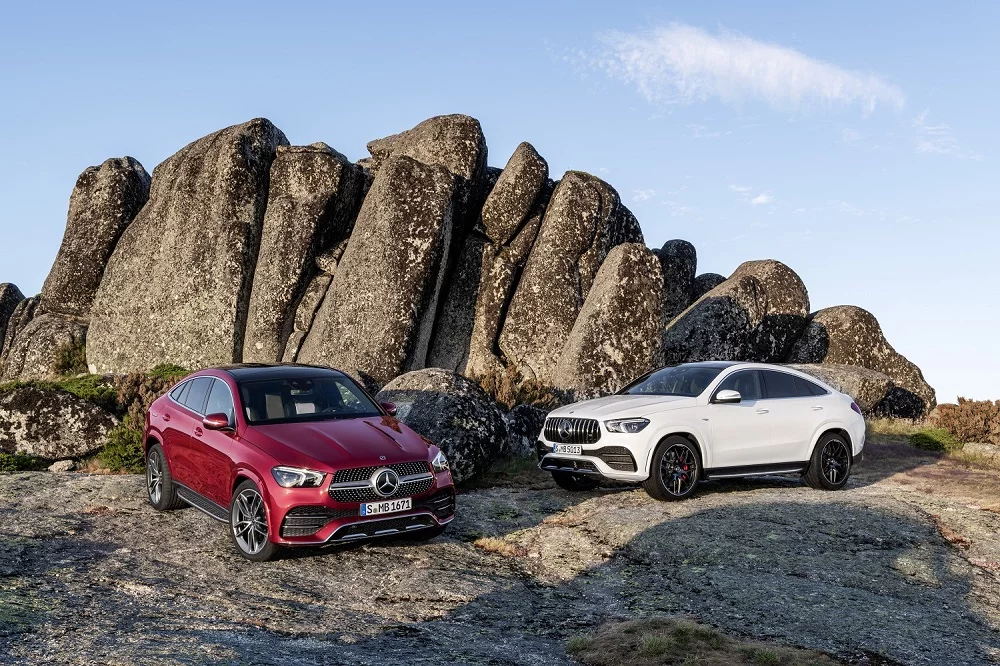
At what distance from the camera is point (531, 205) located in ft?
87.5

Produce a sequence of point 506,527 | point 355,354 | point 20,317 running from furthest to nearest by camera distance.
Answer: point 20,317 → point 355,354 → point 506,527

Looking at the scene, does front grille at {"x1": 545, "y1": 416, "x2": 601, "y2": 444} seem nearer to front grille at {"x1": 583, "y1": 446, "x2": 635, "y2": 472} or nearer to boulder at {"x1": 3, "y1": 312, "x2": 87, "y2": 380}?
front grille at {"x1": 583, "y1": 446, "x2": 635, "y2": 472}

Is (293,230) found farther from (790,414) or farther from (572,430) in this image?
(790,414)

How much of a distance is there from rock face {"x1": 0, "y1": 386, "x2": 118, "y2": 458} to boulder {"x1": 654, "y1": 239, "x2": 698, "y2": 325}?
23.9 m

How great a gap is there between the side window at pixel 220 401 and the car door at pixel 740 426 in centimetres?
646

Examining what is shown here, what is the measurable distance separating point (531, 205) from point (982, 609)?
1903cm

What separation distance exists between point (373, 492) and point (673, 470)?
4.93m

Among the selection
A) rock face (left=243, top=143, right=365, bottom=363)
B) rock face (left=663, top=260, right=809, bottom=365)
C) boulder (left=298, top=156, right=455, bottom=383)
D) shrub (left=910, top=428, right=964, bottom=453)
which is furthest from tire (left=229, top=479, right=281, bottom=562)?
rock face (left=663, top=260, right=809, bottom=365)

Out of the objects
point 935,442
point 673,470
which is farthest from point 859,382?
point 673,470

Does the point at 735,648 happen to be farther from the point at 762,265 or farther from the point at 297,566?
the point at 762,265

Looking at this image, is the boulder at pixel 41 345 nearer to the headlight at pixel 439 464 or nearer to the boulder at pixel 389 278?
the boulder at pixel 389 278

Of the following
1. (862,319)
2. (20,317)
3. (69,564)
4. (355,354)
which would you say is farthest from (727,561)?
(20,317)

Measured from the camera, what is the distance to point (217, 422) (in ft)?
33.0

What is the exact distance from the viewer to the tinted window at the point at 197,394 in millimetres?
11344
